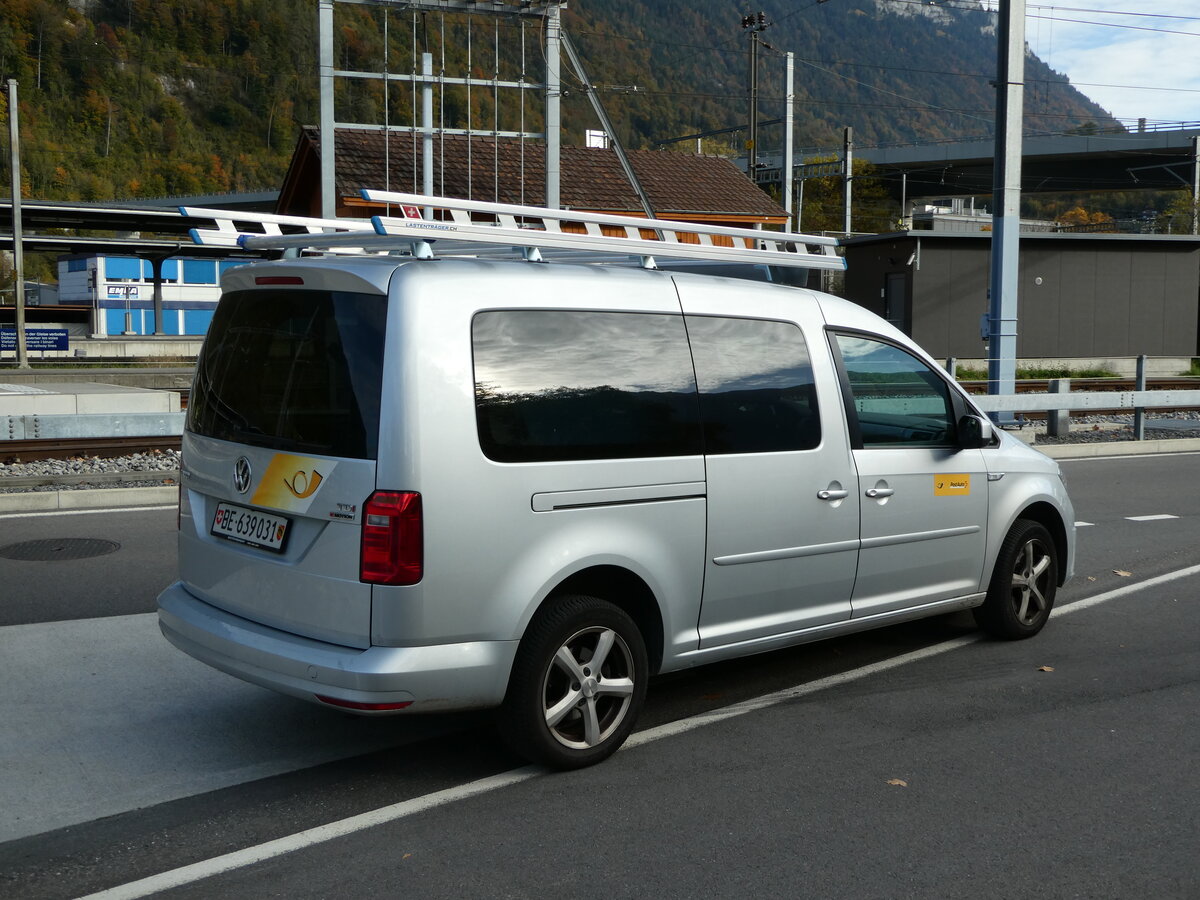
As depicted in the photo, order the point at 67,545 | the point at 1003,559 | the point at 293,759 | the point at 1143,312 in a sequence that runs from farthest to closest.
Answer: the point at 1143,312
the point at 67,545
the point at 1003,559
the point at 293,759

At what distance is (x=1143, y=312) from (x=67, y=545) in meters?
31.8

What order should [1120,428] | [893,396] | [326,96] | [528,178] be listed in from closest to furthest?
[893,396] → [1120,428] → [326,96] → [528,178]

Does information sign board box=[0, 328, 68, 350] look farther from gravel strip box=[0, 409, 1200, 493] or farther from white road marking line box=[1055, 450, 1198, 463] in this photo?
white road marking line box=[1055, 450, 1198, 463]

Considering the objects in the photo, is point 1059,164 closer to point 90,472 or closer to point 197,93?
point 90,472

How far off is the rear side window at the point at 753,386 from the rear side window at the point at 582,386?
101mm

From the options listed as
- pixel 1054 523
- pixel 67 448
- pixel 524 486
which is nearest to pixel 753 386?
pixel 524 486

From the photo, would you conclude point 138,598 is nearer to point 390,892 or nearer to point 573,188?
point 390,892

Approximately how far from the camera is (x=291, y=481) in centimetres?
446

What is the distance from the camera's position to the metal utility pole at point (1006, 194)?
1703 cm

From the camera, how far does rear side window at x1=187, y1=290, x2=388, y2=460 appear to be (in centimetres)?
432

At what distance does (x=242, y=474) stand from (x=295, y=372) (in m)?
0.46

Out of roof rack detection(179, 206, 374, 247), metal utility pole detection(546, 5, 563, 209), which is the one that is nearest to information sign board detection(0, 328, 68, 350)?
metal utility pole detection(546, 5, 563, 209)

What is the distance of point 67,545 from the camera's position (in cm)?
909

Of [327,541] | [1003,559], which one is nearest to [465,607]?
[327,541]
